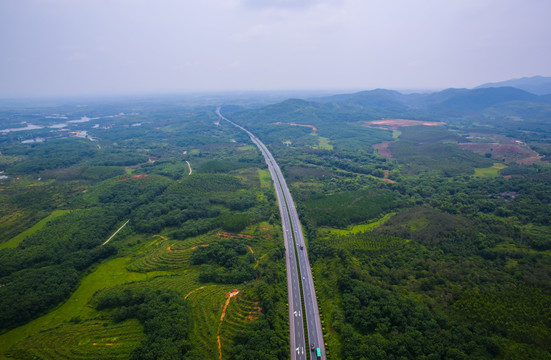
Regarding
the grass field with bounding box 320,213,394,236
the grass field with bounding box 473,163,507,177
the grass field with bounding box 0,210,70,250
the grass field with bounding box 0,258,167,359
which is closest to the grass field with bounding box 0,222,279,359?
the grass field with bounding box 0,258,167,359

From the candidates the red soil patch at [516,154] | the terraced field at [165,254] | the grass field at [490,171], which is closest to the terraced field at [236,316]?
the terraced field at [165,254]

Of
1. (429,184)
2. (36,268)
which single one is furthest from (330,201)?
(36,268)

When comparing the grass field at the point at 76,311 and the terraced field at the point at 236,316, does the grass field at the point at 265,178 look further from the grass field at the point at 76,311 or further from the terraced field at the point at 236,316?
the terraced field at the point at 236,316

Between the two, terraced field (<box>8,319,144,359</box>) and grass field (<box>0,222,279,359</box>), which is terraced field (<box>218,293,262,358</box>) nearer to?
grass field (<box>0,222,279,359</box>)

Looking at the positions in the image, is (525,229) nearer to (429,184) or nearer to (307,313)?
(429,184)

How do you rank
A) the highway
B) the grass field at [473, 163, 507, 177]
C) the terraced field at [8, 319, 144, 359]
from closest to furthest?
the terraced field at [8, 319, 144, 359], the highway, the grass field at [473, 163, 507, 177]

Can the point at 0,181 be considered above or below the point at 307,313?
above

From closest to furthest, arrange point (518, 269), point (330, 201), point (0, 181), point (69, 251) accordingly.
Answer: point (518, 269), point (69, 251), point (330, 201), point (0, 181)
